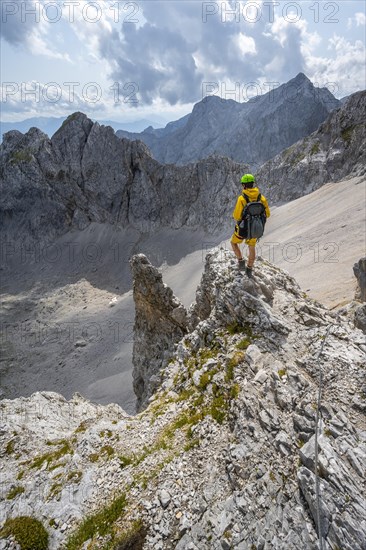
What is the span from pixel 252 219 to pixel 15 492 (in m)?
13.0

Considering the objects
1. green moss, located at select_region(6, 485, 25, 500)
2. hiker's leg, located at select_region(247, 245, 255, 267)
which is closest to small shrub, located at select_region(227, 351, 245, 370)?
hiker's leg, located at select_region(247, 245, 255, 267)

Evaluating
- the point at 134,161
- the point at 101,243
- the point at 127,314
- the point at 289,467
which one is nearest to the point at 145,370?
the point at 289,467

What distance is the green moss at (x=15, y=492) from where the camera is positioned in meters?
10.4

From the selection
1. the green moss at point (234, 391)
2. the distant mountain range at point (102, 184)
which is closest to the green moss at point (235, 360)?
the green moss at point (234, 391)

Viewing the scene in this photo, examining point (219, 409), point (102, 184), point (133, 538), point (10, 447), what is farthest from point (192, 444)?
point (102, 184)

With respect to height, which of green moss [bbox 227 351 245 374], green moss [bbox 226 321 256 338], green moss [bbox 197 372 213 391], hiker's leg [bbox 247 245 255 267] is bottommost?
green moss [bbox 197 372 213 391]

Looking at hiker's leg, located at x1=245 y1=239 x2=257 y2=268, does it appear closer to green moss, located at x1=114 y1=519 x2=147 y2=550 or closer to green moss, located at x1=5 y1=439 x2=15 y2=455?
green moss, located at x1=114 y1=519 x2=147 y2=550

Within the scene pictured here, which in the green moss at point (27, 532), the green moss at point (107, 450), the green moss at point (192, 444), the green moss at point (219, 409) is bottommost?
the green moss at point (27, 532)

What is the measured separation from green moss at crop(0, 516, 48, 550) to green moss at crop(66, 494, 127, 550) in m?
0.99

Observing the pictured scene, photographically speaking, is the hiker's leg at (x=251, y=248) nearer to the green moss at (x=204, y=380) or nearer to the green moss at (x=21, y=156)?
the green moss at (x=204, y=380)

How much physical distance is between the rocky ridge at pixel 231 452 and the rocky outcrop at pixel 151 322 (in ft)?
→ 37.1

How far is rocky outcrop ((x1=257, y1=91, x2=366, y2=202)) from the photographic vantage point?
67.8m

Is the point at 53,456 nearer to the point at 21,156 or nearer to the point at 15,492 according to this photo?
the point at 15,492

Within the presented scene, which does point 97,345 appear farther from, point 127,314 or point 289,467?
point 289,467
